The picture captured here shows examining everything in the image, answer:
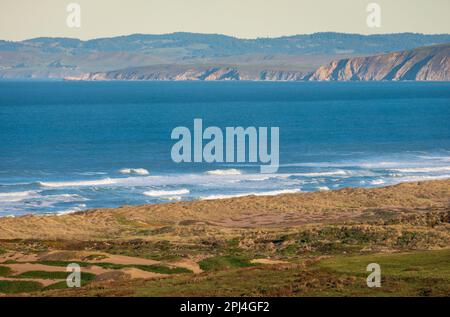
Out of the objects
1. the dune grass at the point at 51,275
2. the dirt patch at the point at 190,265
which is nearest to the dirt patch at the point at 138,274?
the dune grass at the point at 51,275

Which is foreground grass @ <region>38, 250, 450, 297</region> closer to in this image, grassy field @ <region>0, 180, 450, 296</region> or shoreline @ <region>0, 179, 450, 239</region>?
grassy field @ <region>0, 180, 450, 296</region>

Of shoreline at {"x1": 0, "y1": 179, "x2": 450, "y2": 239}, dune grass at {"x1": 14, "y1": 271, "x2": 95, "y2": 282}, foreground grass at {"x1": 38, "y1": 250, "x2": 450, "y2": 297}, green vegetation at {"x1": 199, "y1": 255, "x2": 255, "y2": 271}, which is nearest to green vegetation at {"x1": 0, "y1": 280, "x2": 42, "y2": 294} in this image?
dune grass at {"x1": 14, "y1": 271, "x2": 95, "y2": 282}

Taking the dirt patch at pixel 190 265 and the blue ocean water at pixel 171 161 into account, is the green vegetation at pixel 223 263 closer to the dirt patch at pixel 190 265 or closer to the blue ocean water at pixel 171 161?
the dirt patch at pixel 190 265

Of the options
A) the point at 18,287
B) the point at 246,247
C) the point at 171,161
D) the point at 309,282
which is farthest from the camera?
the point at 171,161

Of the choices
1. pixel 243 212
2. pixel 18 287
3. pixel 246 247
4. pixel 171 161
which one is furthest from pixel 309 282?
pixel 171 161

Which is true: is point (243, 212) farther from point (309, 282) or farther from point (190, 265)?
point (309, 282)

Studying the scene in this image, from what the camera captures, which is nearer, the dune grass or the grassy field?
the grassy field
